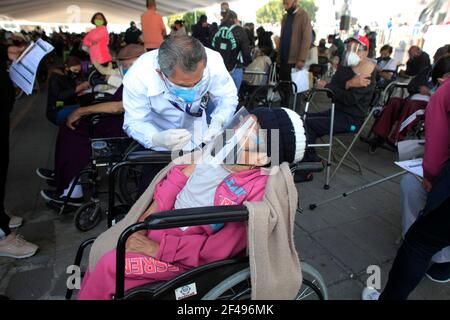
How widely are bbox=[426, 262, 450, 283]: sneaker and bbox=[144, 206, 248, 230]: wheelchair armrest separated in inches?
63.4

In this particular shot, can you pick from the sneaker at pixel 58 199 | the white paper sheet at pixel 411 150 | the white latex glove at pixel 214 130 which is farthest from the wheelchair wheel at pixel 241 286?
the sneaker at pixel 58 199

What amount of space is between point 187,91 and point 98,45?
11.2ft

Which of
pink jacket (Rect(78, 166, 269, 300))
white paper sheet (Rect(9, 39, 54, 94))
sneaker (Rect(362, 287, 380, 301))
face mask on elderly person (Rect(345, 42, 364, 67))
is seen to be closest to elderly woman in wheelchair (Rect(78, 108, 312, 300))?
pink jacket (Rect(78, 166, 269, 300))

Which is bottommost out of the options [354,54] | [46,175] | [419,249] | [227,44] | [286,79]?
[46,175]

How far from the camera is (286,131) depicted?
51.1 inches

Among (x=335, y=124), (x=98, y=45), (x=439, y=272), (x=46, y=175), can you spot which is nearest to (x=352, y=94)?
(x=335, y=124)

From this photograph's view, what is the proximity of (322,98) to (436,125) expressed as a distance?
574 centimetres

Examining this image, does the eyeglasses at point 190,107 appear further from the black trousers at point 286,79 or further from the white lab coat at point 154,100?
the black trousers at point 286,79

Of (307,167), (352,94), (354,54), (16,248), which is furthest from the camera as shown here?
(354,54)

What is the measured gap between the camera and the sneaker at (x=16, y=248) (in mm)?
2129

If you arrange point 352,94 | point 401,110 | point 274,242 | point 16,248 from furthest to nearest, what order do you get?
point 401,110 → point 352,94 → point 16,248 → point 274,242

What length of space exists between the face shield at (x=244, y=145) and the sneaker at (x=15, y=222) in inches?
78.2

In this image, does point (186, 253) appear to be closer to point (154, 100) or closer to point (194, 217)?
point (194, 217)
